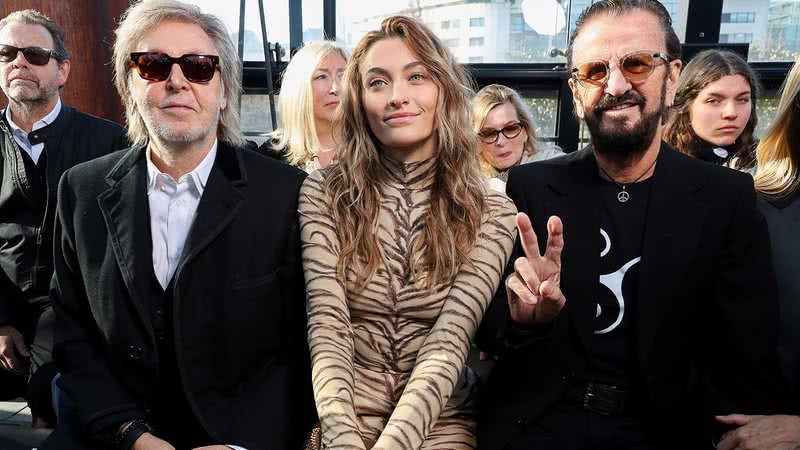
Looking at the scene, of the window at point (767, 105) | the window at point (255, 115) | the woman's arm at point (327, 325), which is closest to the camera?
the woman's arm at point (327, 325)

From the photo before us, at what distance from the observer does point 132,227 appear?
1.92 meters

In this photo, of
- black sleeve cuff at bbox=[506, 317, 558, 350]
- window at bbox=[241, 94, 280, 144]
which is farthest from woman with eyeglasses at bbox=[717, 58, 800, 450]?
window at bbox=[241, 94, 280, 144]

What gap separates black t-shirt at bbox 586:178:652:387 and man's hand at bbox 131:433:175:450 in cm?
119

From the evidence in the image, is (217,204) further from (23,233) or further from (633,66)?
(23,233)

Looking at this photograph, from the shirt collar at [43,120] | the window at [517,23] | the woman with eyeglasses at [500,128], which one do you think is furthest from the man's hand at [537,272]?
the window at [517,23]

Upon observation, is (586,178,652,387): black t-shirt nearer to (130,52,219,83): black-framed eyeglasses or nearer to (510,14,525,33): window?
(130,52,219,83): black-framed eyeglasses

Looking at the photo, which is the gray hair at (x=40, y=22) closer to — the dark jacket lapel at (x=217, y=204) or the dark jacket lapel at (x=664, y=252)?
the dark jacket lapel at (x=217, y=204)

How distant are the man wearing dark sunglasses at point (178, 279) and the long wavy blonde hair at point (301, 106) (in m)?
1.39

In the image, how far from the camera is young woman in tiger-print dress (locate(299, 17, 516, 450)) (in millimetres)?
1850

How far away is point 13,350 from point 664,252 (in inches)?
107

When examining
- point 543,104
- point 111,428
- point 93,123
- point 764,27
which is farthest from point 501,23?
point 111,428

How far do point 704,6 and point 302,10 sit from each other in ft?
9.68

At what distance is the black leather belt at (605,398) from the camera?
1847 millimetres

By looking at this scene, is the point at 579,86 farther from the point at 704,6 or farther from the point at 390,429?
the point at 704,6
